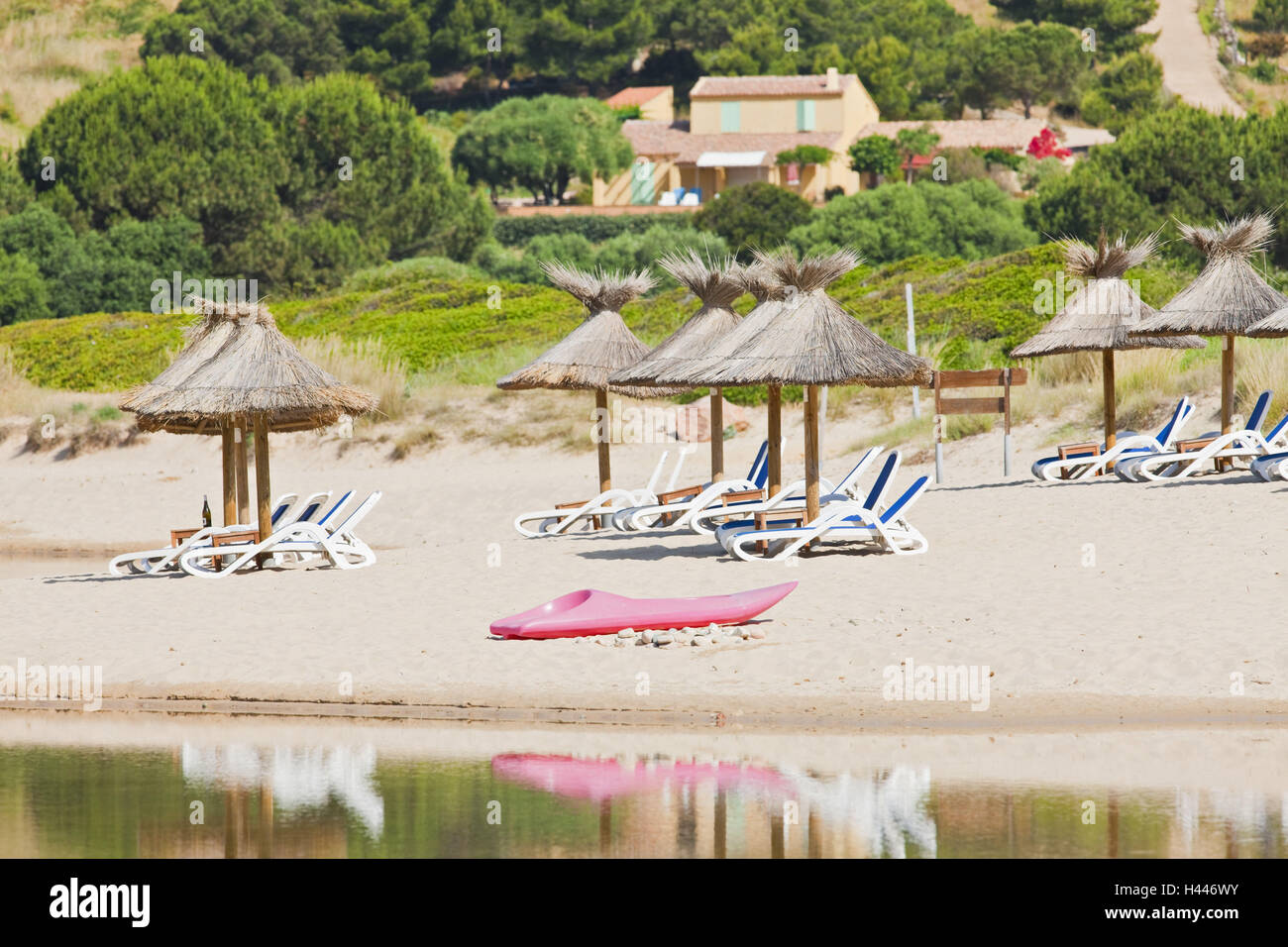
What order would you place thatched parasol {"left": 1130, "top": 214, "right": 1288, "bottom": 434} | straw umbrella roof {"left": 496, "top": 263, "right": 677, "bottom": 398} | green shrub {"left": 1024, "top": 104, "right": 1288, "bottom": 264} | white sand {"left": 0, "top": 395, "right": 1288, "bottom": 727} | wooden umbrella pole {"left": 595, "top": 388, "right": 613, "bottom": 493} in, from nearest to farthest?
white sand {"left": 0, "top": 395, "right": 1288, "bottom": 727}, straw umbrella roof {"left": 496, "top": 263, "right": 677, "bottom": 398}, thatched parasol {"left": 1130, "top": 214, "right": 1288, "bottom": 434}, wooden umbrella pole {"left": 595, "top": 388, "right": 613, "bottom": 493}, green shrub {"left": 1024, "top": 104, "right": 1288, "bottom": 264}

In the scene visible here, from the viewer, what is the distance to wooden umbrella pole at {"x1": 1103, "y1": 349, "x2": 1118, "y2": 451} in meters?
19.7

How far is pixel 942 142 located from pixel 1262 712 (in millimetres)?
68457

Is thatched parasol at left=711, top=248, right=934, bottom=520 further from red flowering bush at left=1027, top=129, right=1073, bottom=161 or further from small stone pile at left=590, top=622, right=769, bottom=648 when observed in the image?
red flowering bush at left=1027, top=129, right=1073, bottom=161

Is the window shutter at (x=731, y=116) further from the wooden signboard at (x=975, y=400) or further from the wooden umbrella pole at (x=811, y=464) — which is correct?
the wooden umbrella pole at (x=811, y=464)

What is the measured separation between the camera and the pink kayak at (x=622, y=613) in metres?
12.3

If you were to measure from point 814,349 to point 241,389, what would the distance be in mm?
5030

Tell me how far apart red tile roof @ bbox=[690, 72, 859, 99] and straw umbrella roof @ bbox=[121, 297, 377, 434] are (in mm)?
67347

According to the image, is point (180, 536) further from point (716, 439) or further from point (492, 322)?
point (492, 322)

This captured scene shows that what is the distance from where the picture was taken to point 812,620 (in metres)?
12.5

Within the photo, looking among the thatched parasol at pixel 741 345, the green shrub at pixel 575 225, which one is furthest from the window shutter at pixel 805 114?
the thatched parasol at pixel 741 345

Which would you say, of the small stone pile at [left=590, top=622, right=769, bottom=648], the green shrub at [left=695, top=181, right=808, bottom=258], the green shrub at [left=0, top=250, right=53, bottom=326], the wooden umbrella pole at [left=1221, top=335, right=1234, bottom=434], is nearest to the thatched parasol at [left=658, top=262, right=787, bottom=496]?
the small stone pile at [left=590, top=622, right=769, bottom=648]

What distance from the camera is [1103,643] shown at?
1162 cm

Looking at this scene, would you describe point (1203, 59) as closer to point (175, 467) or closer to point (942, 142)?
point (942, 142)

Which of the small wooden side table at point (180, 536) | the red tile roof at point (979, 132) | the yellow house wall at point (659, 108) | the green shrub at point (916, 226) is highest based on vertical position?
the yellow house wall at point (659, 108)
